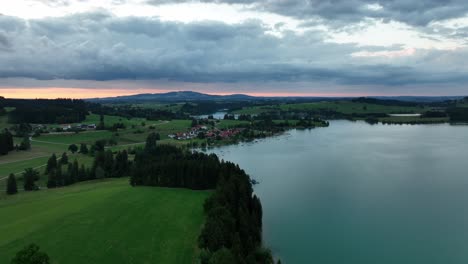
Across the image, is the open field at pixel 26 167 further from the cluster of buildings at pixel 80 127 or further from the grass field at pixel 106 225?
the cluster of buildings at pixel 80 127

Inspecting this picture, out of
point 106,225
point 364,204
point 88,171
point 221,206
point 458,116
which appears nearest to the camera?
point 221,206

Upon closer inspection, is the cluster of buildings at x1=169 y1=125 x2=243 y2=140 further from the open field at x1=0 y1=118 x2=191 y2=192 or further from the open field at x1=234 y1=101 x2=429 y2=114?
the open field at x1=234 y1=101 x2=429 y2=114

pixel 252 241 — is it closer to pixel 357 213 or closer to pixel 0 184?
pixel 357 213

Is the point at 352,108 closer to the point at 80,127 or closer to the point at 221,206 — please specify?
the point at 80,127

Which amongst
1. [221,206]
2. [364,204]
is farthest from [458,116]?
[221,206]

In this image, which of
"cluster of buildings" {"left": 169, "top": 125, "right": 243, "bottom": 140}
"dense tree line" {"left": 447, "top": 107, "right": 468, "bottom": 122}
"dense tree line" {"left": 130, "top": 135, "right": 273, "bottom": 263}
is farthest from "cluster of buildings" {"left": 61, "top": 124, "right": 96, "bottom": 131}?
"dense tree line" {"left": 447, "top": 107, "right": 468, "bottom": 122}

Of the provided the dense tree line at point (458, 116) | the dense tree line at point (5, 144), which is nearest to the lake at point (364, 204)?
the dense tree line at point (5, 144)
